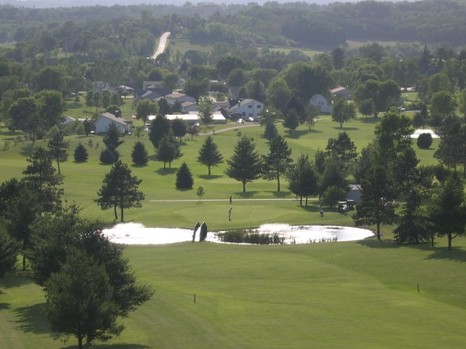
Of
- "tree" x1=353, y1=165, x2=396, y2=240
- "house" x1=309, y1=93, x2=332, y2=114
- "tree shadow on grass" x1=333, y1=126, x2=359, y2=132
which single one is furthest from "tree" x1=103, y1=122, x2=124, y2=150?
"house" x1=309, y1=93, x2=332, y2=114

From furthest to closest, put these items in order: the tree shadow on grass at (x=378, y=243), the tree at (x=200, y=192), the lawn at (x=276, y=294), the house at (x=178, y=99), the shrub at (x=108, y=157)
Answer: the house at (x=178, y=99)
the shrub at (x=108, y=157)
the tree at (x=200, y=192)
the tree shadow on grass at (x=378, y=243)
the lawn at (x=276, y=294)

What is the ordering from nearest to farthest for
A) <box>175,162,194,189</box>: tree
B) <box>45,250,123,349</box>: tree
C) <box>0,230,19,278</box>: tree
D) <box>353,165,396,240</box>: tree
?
1. <box>45,250,123,349</box>: tree
2. <box>0,230,19,278</box>: tree
3. <box>353,165,396,240</box>: tree
4. <box>175,162,194,189</box>: tree

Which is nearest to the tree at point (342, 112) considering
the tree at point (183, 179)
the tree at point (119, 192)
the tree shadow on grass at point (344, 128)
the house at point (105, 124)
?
the tree shadow on grass at point (344, 128)

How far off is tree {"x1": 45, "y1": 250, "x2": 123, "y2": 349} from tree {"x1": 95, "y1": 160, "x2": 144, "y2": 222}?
4317 centimetres

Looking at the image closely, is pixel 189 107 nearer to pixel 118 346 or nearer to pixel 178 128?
pixel 178 128

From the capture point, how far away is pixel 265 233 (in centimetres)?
8306

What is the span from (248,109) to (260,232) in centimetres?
10275

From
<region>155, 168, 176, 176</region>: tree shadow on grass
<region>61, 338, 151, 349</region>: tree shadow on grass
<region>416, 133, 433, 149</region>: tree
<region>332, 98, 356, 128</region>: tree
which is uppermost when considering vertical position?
<region>332, 98, 356, 128</region>: tree

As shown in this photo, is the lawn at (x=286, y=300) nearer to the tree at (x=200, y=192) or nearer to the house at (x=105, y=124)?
the tree at (x=200, y=192)

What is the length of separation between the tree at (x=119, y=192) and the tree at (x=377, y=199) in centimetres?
2231

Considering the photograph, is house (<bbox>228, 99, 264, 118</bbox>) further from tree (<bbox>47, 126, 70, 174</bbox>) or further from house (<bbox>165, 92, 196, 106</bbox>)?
tree (<bbox>47, 126, 70, 174</bbox>)

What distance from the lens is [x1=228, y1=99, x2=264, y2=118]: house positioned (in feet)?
604

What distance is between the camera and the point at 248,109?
185000mm

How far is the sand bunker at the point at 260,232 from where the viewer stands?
80.1m
